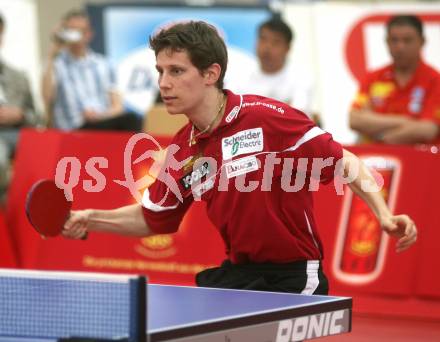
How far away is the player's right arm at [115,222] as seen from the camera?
15.8 ft

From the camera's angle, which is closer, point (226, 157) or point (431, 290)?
point (226, 157)

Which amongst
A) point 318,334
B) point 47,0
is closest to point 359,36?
point 47,0

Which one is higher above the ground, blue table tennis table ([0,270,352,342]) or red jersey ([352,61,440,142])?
red jersey ([352,61,440,142])

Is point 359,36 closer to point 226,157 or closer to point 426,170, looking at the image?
point 426,170

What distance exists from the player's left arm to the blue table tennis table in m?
0.49

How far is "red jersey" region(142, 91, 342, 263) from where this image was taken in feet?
15.0

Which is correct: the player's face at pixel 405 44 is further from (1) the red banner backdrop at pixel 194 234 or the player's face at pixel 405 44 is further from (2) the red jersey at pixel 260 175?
(2) the red jersey at pixel 260 175

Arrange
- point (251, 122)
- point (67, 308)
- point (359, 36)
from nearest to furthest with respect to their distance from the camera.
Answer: point (67, 308) → point (251, 122) → point (359, 36)

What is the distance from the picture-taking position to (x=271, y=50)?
903cm

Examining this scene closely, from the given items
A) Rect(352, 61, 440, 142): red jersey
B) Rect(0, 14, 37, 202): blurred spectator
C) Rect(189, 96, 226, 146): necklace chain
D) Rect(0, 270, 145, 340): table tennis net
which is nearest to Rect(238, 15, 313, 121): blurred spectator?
Rect(352, 61, 440, 142): red jersey

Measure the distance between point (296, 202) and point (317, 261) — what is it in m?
0.30

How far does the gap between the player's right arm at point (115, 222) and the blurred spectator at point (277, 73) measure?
4.16 meters

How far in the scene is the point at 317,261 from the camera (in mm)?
4719

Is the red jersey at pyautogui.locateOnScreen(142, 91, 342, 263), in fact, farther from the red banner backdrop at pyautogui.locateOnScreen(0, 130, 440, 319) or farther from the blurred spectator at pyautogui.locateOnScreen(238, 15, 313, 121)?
the blurred spectator at pyautogui.locateOnScreen(238, 15, 313, 121)
